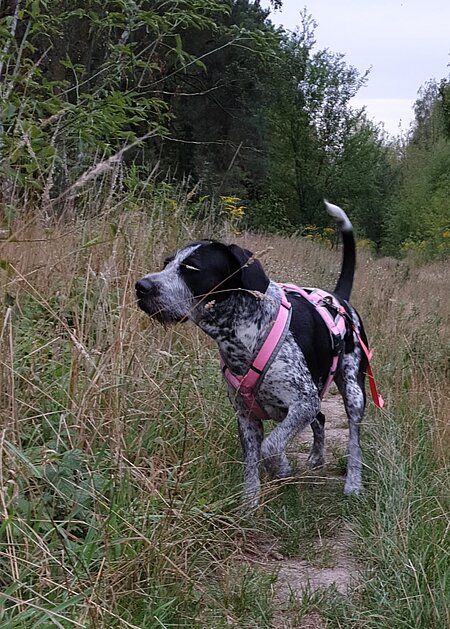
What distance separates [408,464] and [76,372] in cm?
170

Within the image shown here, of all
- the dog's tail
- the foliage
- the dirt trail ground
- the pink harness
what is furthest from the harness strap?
the foliage

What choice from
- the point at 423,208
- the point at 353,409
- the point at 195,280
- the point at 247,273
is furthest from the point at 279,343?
the point at 423,208

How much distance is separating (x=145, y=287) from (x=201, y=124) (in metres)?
16.7

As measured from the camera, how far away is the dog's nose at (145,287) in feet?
11.1

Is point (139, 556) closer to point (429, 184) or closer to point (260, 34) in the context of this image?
point (260, 34)

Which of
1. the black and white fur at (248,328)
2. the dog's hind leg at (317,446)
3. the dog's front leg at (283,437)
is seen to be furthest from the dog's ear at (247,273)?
the dog's hind leg at (317,446)

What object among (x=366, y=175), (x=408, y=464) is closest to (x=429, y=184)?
(x=366, y=175)

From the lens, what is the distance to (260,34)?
5.79 meters

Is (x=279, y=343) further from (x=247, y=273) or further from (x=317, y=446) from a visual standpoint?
(x=317, y=446)

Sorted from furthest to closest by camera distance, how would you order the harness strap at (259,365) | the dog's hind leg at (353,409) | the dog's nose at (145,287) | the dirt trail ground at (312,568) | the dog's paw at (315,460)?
1. the dog's paw at (315,460)
2. the dog's hind leg at (353,409)
3. the harness strap at (259,365)
4. the dog's nose at (145,287)
5. the dirt trail ground at (312,568)

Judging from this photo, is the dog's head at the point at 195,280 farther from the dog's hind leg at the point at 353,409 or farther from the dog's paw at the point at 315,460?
the dog's paw at the point at 315,460

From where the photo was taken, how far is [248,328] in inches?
142

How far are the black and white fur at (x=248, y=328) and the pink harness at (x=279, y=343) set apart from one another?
35 mm

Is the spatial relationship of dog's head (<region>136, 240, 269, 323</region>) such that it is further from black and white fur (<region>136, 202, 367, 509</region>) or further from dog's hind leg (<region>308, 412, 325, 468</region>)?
dog's hind leg (<region>308, 412, 325, 468</region>)
